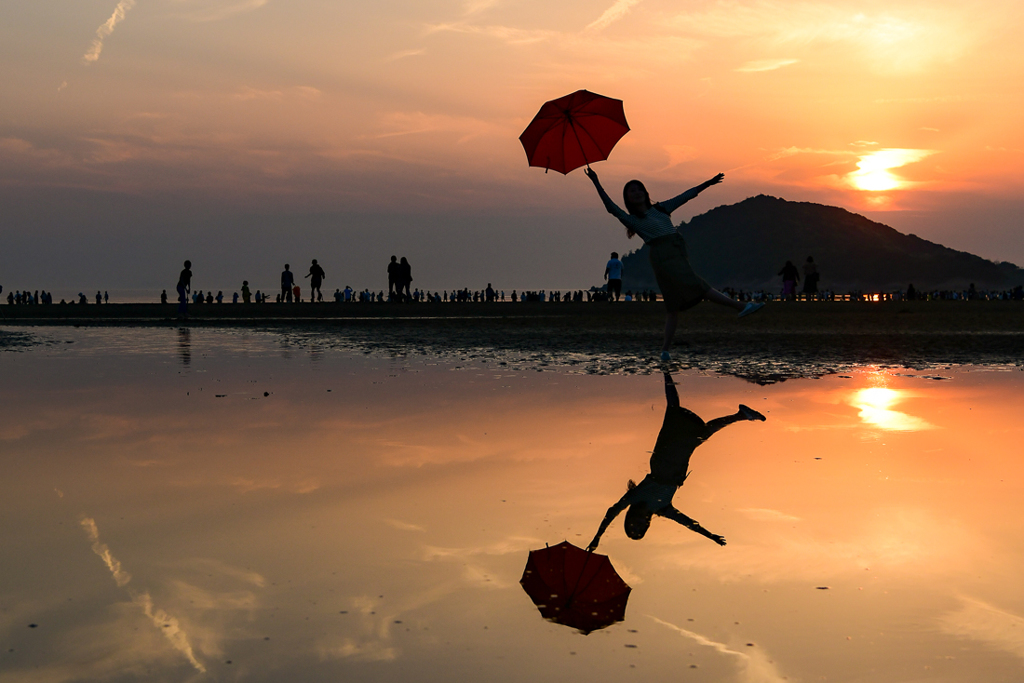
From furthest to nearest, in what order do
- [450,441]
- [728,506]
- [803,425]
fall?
1. [803,425]
2. [450,441]
3. [728,506]

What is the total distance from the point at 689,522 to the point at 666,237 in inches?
308

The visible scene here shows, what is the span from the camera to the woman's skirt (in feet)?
39.7

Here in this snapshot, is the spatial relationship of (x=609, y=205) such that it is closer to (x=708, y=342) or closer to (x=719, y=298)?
(x=719, y=298)

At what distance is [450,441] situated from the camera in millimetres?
6746

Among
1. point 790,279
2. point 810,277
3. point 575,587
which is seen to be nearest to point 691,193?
point 575,587

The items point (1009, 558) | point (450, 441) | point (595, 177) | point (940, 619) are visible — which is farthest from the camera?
point (595, 177)

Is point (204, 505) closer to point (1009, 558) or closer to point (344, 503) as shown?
point (344, 503)

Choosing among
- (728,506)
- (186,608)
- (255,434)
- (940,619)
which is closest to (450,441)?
(255,434)

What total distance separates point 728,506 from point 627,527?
628 millimetres

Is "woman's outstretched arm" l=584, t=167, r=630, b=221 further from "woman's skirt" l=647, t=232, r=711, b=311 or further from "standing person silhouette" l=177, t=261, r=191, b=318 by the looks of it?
"standing person silhouette" l=177, t=261, r=191, b=318

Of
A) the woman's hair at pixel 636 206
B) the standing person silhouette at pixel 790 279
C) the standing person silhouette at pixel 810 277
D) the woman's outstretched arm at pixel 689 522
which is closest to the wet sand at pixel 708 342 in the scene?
the woman's hair at pixel 636 206

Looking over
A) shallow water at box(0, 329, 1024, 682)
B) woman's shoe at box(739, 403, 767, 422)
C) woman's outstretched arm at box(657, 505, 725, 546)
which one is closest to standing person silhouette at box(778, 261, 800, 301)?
shallow water at box(0, 329, 1024, 682)

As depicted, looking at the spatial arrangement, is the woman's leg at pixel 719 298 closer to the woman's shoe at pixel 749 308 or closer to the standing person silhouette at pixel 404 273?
the woman's shoe at pixel 749 308

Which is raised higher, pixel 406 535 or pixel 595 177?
pixel 595 177
